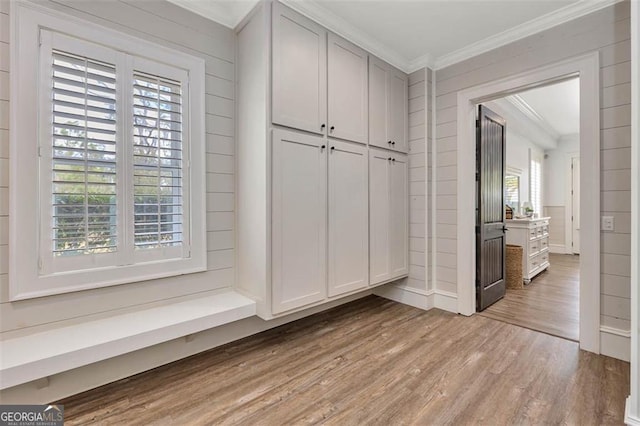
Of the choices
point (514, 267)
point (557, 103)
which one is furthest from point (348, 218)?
point (557, 103)

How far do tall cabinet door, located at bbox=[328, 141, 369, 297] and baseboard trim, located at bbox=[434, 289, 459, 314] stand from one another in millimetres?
986

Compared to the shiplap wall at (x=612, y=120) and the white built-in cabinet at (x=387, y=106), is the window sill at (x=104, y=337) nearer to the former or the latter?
the white built-in cabinet at (x=387, y=106)

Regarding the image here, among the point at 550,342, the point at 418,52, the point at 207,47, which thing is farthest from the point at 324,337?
the point at 418,52

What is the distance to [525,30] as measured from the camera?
2672 millimetres

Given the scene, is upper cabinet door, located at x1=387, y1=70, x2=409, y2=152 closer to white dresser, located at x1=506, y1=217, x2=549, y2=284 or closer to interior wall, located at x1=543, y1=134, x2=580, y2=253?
white dresser, located at x1=506, y1=217, x2=549, y2=284

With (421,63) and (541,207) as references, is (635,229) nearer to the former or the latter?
(421,63)

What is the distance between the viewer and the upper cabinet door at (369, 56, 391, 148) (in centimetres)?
298

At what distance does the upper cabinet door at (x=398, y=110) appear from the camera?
320 centimetres

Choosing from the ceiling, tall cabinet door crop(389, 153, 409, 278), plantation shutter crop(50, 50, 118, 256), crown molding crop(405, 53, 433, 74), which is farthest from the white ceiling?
plantation shutter crop(50, 50, 118, 256)

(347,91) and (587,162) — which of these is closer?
(587,162)

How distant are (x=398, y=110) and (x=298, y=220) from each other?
1.87 metres

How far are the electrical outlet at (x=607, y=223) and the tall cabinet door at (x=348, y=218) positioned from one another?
6.15ft

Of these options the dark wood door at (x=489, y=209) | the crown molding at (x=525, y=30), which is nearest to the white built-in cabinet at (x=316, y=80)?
the crown molding at (x=525, y=30)

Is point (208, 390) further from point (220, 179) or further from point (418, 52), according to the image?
point (418, 52)
